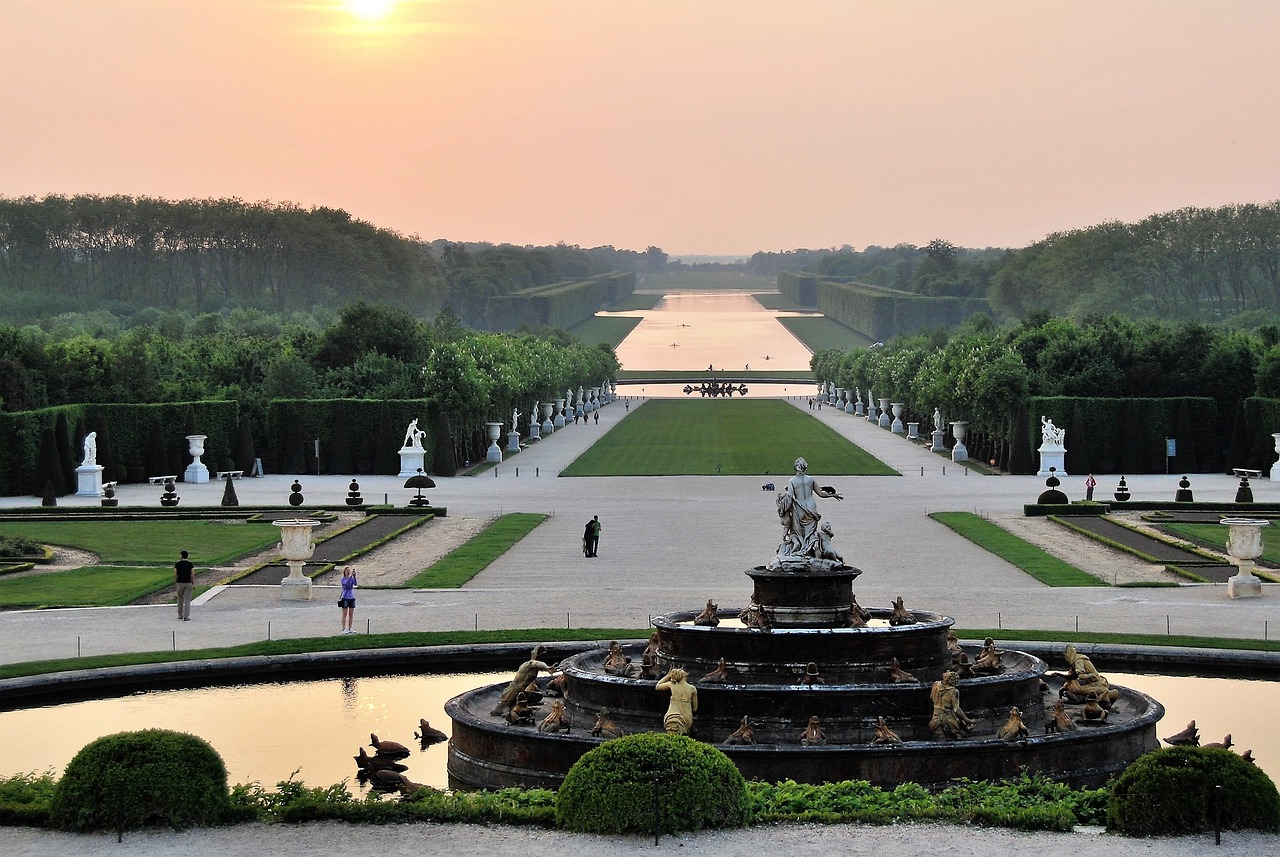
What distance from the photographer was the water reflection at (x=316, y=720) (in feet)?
71.2

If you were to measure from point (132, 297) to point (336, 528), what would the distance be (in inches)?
5901

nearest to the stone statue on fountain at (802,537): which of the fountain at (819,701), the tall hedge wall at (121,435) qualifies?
the fountain at (819,701)

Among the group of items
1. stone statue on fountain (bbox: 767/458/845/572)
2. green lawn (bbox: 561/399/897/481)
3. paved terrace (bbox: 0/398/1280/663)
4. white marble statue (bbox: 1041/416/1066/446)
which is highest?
stone statue on fountain (bbox: 767/458/845/572)

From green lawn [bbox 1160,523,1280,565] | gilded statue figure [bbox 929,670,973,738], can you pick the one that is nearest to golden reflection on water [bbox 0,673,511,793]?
gilded statue figure [bbox 929,670,973,738]

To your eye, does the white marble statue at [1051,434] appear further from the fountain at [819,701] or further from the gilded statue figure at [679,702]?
the gilded statue figure at [679,702]

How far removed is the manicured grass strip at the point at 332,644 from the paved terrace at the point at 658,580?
106 centimetres

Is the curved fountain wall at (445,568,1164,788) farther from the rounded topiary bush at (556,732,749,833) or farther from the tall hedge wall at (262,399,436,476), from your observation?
the tall hedge wall at (262,399,436,476)

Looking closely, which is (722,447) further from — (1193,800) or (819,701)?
(1193,800)

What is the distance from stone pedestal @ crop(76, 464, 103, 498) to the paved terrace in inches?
52.4

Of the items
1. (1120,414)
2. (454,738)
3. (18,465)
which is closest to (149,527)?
(18,465)

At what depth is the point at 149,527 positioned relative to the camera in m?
49.1

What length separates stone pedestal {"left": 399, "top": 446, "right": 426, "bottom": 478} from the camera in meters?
69.0

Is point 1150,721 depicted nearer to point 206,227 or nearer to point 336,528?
point 336,528

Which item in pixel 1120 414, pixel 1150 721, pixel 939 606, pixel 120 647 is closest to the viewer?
pixel 1150 721
